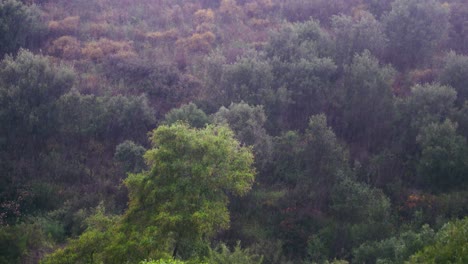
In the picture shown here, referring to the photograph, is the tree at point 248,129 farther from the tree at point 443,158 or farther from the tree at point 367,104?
the tree at point 443,158

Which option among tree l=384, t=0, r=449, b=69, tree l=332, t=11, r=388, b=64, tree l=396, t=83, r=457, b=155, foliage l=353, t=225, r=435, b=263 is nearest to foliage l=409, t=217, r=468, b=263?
foliage l=353, t=225, r=435, b=263

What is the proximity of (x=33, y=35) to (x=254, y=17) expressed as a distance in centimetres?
2195

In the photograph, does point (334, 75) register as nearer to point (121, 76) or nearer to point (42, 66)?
point (121, 76)

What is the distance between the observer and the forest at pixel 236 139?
54.2ft

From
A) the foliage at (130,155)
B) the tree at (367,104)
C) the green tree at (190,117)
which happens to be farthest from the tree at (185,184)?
the tree at (367,104)

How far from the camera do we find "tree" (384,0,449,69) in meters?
36.2

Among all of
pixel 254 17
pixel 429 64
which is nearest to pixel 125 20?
pixel 254 17

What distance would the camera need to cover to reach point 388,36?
37500mm

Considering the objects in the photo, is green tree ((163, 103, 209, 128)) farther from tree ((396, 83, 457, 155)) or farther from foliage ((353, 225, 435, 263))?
tree ((396, 83, 457, 155))

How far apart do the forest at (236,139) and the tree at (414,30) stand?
128 mm

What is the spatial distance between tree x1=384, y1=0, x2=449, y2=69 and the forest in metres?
0.13

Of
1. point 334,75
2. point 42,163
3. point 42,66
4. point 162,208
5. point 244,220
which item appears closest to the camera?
point 162,208

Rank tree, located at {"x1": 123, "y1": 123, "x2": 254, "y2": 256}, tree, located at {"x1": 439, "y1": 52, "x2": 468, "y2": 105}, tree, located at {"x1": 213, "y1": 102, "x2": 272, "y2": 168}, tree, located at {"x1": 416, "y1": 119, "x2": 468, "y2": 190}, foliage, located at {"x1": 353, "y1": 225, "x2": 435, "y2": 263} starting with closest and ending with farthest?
tree, located at {"x1": 123, "y1": 123, "x2": 254, "y2": 256}
foliage, located at {"x1": 353, "y1": 225, "x2": 435, "y2": 263}
tree, located at {"x1": 416, "y1": 119, "x2": 468, "y2": 190}
tree, located at {"x1": 213, "y1": 102, "x2": 272, "y2": 168}
tree, located at {"x1": 439, "y1": 52, "x2": 468, "y2": 105}

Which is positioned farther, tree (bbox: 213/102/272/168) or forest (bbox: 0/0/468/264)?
tree (bbox: 213/102/272/168)
